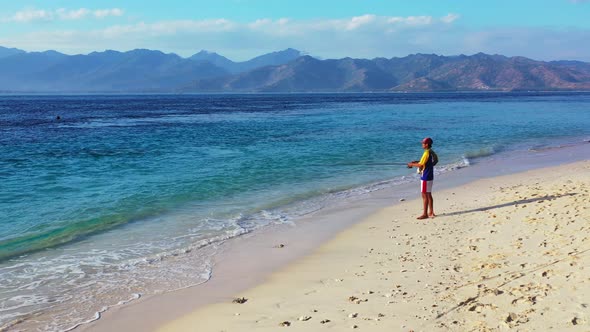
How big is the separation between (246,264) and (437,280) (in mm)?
3728

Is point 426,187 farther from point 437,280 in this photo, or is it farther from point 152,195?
point 152,195

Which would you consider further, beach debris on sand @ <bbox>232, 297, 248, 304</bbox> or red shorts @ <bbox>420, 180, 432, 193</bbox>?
red shorts @ <bbox>420, 180, 432, 193</bbox>

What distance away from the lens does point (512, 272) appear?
7.95 meters

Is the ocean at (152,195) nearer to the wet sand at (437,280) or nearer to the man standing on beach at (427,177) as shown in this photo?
the wet sand at (437,280)

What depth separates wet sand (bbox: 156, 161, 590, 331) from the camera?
652 cm

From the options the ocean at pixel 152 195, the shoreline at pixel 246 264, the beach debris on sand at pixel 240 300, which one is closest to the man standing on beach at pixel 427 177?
the shoreline at pixel 246 264

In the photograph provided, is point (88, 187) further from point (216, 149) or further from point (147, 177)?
point (216, 149)

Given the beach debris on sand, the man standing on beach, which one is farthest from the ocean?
the man standing on beach

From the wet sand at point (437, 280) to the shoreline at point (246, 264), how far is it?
200 mm

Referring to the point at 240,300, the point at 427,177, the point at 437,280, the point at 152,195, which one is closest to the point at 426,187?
the point at 427,177

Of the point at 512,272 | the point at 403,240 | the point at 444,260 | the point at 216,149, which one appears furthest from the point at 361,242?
the point at 216,149

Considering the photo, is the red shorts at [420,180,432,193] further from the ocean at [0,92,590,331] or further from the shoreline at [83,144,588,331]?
the ocean at [0,92,590,331]

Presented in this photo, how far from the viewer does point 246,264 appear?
10172mm

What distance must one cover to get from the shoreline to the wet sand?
0.20m
